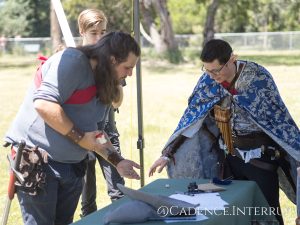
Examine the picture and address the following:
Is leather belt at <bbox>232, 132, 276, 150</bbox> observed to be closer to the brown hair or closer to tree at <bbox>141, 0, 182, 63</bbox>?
the brown hair

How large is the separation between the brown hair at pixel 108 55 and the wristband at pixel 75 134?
7.4 inches

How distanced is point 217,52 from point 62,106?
1083 millimetres

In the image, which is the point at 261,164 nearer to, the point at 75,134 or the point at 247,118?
the point at 247,118

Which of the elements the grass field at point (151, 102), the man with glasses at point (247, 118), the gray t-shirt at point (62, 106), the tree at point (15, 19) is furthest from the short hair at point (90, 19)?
the tree at point (15, 19)

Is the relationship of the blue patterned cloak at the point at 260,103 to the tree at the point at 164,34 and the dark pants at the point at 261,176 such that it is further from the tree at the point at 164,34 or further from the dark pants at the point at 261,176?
the tree at the point at 164,34

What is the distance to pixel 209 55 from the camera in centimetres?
354

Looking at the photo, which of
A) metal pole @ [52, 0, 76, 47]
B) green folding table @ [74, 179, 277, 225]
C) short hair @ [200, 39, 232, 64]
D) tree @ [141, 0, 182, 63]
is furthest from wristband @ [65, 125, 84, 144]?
tree @ [141, 0, 182, 63]

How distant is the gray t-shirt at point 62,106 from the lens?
2768mm

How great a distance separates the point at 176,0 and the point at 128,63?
44.9 meters


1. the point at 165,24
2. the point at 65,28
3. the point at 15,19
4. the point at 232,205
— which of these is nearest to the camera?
the point at 232,205

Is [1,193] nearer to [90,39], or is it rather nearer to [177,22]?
[90,39]

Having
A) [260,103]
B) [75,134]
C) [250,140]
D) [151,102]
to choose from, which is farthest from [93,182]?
[151,102]

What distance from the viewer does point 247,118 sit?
3.73 m

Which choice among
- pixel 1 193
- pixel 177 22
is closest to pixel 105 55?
pixel 1 193
